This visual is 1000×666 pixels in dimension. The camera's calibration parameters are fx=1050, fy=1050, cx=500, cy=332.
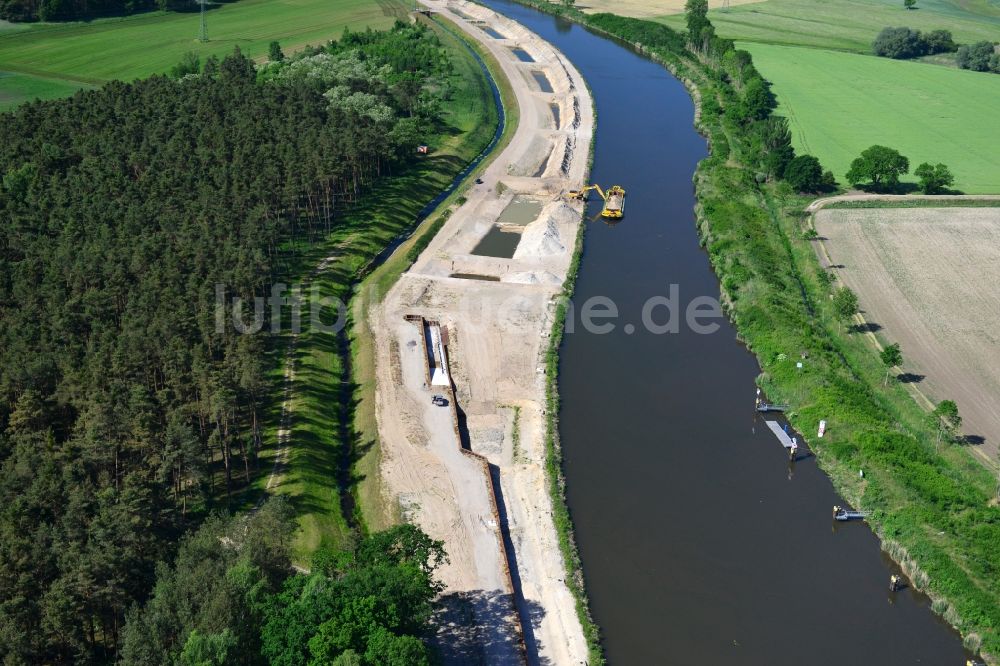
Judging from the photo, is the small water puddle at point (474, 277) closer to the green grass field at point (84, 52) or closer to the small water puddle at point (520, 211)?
the small water puddle at point (520, 211)

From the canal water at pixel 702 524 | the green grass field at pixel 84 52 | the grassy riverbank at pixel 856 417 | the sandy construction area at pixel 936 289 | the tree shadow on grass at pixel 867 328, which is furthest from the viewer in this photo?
the green grass field at pixel 84 52

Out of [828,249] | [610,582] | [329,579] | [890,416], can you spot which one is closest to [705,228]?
[828,249]

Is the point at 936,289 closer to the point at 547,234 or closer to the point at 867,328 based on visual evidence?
the point at 867,328

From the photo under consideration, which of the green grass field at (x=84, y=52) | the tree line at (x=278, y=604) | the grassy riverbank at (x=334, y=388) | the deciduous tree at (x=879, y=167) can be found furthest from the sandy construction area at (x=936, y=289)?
the green grass field at (x=84, y=52)

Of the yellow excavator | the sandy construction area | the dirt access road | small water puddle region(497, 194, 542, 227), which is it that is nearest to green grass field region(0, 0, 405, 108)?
the dirt access road

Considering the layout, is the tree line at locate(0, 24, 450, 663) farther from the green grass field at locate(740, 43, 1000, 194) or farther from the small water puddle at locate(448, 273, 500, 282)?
the green grass field at locate(740, 43, 1000, 194)

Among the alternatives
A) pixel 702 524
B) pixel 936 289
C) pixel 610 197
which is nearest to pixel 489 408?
pixel 702 524

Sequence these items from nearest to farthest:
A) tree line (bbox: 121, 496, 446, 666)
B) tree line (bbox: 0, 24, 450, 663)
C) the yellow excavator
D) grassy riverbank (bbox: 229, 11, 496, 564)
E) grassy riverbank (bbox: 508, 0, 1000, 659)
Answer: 1. tree line (bbox: 121, 496, 446, 666)
2. tree line (bbox: 0, 24, 450, 663)
3. grassy riverbank (bbox: 508, 0, 1000, 659)
4. grassy riverbank (bbox: 229, 11, 496, 564)
5. the yellow excavator
